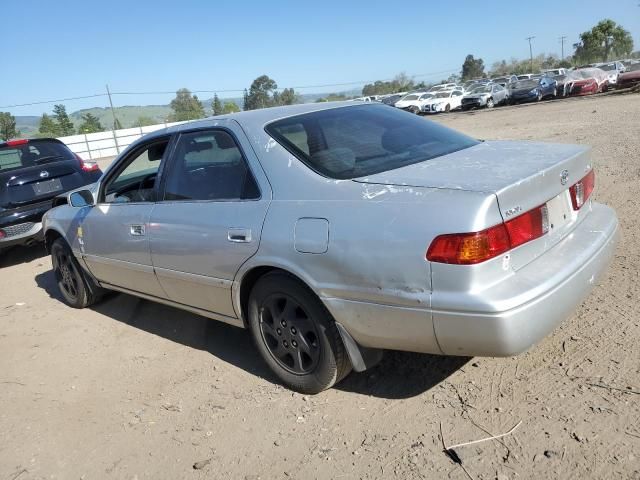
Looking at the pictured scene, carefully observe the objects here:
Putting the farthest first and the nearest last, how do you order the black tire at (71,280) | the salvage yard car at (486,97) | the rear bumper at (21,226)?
the salvage yard car at (486,97) < the rear bumper at (21,226) < the black tire at (71,280)

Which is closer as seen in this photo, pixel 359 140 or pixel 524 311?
pixel 524 311

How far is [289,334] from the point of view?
10.5 ft

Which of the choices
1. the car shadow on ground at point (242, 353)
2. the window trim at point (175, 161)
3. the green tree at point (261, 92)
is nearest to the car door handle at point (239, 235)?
the window trim at point (175, 161)

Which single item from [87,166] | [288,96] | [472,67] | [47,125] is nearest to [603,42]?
[472,67]

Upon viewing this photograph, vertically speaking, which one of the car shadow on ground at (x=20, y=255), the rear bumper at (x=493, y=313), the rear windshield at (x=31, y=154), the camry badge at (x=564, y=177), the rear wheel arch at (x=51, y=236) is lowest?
the car shadow on ground at (x=20, y=255)

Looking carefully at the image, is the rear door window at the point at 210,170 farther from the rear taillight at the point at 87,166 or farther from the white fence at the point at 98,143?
the white fence at the point at 98,143

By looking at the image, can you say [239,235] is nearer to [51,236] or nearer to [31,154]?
[51,236]

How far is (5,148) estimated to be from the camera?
7605 millimetres

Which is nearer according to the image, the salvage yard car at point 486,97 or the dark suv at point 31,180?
the dark suv at point 31,180

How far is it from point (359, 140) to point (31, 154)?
6.24 meters

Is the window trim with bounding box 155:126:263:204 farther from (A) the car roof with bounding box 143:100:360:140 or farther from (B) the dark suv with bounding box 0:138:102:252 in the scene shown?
(B) the dark suv with bounding box 0:138:102:252

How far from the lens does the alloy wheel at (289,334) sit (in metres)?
3.10

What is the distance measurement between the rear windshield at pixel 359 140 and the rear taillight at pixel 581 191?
0.73m

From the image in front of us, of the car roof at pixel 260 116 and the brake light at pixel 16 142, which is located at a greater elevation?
the brake light at pixel 16 142
